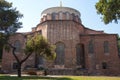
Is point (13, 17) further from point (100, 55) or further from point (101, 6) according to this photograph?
point (100, 55)

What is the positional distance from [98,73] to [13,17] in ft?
63.6

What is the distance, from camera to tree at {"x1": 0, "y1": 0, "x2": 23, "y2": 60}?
26.0m

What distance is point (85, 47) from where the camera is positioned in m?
40.8

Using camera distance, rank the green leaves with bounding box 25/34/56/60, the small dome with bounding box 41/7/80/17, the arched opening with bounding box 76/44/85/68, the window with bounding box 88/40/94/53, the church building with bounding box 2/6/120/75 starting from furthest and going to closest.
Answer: the small dome with bounding box 41/7/80/17
the window with bounding box 88/40/94/53
the arched opening with bounding box 76/44/85/68
the church building with bounding box 2/6/120/75
the green leaves with bounding box 25/34/56/60

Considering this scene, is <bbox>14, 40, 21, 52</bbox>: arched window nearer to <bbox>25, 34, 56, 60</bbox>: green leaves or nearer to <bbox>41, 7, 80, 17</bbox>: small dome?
<bbox>41, 7, 80, 17</bbox>: small dome

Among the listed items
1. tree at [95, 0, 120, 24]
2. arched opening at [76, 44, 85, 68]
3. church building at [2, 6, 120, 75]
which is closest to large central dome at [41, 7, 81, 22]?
church building at [2, 6, 120, 75]

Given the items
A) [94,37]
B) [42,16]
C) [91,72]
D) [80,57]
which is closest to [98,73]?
[91,72]

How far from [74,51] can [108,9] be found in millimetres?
21058

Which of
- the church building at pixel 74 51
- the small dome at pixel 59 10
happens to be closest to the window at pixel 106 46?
the church building at pixel 74 51

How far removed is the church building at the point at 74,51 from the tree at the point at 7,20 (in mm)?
11203

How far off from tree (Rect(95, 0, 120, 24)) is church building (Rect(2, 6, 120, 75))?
18.6m

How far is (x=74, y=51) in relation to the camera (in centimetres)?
3825

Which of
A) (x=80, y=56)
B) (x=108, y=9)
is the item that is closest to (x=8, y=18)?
(x=108, y=9)

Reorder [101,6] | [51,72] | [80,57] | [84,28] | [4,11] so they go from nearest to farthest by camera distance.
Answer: [101,6] → [4,11] → [51,72] → [80,57] → [84,28]
